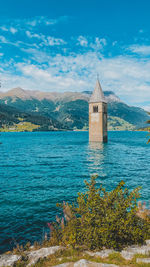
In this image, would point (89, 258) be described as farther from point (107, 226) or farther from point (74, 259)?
point (107, 226)

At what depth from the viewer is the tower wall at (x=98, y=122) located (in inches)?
3880

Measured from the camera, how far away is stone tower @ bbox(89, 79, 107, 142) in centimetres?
9875

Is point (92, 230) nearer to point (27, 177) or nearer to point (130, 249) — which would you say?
point (130, 249)

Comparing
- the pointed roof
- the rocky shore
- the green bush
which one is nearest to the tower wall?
the pointed roof

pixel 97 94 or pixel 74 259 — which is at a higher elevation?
pixel 97 94

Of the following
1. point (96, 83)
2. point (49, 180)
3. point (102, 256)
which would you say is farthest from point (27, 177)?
point (96, 83)

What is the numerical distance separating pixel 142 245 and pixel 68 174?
25.7 meters

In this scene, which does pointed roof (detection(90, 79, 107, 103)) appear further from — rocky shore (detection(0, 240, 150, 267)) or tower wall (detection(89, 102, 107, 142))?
rocky shore (detection(0, 240, 150, 267))

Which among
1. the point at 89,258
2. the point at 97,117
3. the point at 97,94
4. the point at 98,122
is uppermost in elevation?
the point at 97,94

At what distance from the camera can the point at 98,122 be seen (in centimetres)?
9900

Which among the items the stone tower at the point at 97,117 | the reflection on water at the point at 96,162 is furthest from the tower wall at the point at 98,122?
the reflection on water at the point at 96,162

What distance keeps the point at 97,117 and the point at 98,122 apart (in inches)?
116

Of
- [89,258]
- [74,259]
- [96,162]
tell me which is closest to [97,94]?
[96,162]

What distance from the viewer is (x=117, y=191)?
11586mm
